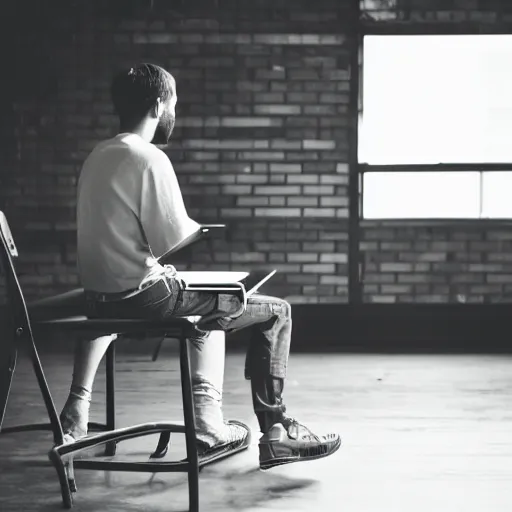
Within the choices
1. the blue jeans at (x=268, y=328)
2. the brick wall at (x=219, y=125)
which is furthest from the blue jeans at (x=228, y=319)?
the brick wall at (x=219, y=125)

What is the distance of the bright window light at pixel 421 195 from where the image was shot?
19.1ft

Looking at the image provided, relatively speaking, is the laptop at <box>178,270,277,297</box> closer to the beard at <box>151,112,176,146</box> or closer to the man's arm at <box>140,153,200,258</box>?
the man's arm at <box>140,153,200,258</box>

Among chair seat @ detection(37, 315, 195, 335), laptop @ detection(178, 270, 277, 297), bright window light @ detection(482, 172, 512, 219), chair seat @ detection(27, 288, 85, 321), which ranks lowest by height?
chair seat @ detection(37, 315, 195, 335)

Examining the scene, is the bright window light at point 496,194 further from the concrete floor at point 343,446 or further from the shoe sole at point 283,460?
the shoe sole at point 283,460

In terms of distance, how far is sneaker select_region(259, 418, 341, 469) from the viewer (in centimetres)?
298

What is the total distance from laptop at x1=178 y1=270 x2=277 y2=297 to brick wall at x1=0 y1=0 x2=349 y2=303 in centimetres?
284

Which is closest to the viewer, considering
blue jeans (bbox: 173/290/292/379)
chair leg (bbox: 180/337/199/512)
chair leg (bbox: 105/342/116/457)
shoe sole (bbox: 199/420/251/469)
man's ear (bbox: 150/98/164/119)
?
chair leg (bbox: 180/337/199/512)

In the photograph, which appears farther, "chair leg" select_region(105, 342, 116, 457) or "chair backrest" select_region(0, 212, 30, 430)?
"chair leg" select_region(105, 342, 116, 457)

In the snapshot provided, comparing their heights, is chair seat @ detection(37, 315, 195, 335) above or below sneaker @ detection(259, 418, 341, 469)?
above

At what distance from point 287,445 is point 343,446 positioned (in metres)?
0.47

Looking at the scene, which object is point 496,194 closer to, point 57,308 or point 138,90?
point 138,90

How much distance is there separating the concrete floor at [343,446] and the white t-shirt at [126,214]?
2.29 feet

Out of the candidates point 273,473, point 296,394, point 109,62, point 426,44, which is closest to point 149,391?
point 296,394

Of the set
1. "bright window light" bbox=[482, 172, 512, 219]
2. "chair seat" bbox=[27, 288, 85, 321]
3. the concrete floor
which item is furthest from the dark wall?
"chair seat" bbox=[27, 288, 85, 321]
